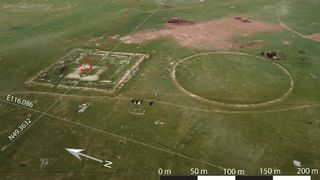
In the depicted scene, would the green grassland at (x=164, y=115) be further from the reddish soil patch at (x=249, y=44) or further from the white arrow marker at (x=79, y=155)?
the reddish soil patch at (x=249, y=44)

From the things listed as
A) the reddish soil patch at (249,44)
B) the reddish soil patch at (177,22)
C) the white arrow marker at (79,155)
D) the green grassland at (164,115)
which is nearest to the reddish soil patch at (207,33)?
the reddish soil patch at (249,44)

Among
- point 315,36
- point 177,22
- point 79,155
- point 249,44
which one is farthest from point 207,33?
point 79,155

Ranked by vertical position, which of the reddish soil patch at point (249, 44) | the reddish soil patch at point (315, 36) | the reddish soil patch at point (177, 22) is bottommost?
the reddish soil patch at point (315, 36)

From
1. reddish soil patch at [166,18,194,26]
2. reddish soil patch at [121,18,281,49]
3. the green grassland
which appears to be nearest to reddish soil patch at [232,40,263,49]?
reddish soil patch at [121,18,281,49]

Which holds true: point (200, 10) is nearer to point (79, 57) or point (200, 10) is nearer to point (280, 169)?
point (79, 57)

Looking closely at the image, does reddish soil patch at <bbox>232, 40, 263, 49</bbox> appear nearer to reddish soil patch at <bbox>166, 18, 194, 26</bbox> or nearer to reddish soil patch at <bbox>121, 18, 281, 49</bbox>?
reddish soil patch at <bbox>121, 18, 281, 49</bbox>

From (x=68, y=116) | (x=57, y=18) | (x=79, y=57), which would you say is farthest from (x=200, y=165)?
(x=57, y=18)
